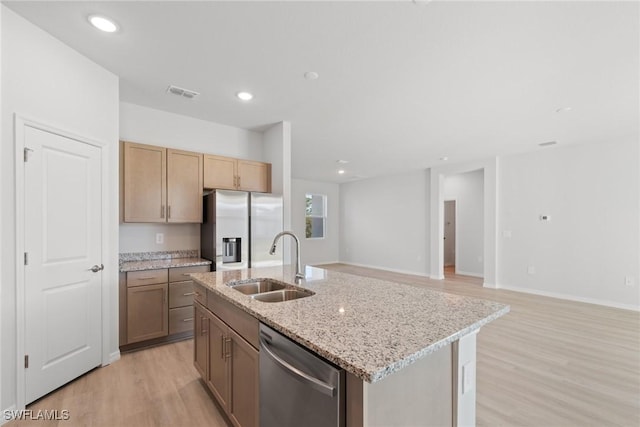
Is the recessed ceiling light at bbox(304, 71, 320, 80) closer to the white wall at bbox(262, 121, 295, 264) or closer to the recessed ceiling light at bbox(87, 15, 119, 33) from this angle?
the white wall at bbox(262, 121, 295, 264)

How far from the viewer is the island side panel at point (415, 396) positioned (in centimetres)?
98

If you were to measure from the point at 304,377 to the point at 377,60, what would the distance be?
93.9 inches

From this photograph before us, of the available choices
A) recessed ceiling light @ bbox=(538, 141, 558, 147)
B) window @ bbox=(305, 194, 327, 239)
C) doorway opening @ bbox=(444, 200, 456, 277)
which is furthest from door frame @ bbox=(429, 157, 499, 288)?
window @ bbox=(305, 194, 327, 239)

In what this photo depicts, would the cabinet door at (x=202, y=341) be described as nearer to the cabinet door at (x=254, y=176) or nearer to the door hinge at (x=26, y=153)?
the door hinge at (x=26, y=153)

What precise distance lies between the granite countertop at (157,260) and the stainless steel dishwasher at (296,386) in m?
2.22

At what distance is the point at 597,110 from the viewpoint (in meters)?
3.45

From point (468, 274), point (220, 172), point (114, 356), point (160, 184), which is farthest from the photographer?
point (468, 274)

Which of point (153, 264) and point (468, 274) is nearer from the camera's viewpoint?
point (153, 264)

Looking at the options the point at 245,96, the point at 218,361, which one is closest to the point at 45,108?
the point at 245,96

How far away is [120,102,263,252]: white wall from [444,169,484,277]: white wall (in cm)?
586

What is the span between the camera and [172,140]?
3689 mm

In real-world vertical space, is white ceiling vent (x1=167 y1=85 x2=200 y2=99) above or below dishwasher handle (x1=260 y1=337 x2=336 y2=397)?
above

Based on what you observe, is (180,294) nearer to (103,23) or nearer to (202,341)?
(202,341)

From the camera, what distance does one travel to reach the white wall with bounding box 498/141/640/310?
454cm
